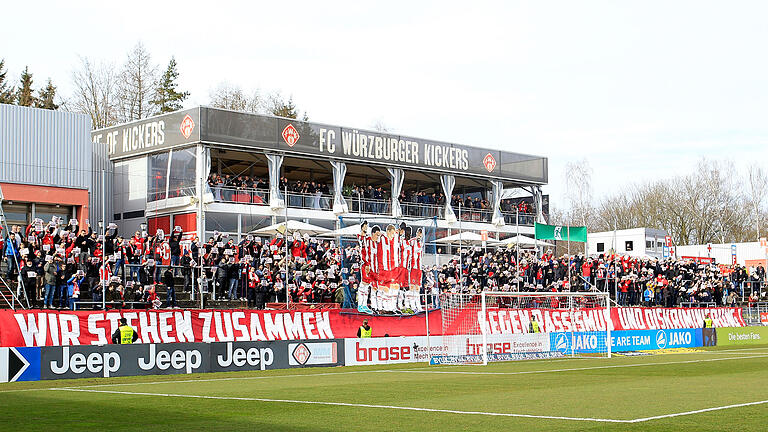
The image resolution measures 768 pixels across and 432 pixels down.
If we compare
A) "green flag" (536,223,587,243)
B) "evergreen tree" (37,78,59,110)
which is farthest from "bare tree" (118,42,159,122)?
"green flag" (536,223,587,243)

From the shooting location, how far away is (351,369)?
27.0 meters

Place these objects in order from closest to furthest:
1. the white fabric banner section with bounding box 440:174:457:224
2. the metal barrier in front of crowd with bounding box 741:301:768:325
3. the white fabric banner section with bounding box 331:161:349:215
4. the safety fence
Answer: the safety fence → the metal barrier in front of crowd with bounding box 741:301:768:325 → the white fabric banner section with bounding box 331:161:349:215 → the white fabric banner section with bounding box 440:174:457:224

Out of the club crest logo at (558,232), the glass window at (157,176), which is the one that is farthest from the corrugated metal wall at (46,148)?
the club crest logo at (558,232)

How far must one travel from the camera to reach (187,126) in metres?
45.3

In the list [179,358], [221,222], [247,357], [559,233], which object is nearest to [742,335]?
[559,233]

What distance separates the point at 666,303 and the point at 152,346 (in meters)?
32.2

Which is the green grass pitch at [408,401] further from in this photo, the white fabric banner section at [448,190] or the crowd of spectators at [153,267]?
the white fabric banner section at [448,190]

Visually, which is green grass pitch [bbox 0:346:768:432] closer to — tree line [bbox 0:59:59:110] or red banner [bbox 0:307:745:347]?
red banner [bbox 0:307:745:347]

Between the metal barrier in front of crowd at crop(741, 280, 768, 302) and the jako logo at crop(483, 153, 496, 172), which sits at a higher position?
the jako logo at crop(483, 153, 496, 172)

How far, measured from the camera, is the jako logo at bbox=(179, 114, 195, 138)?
4506cm

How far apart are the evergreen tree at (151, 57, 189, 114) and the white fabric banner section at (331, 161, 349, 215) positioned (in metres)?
30.7

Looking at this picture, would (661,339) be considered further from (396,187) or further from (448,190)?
(448,190)

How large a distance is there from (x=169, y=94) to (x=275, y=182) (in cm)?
3618

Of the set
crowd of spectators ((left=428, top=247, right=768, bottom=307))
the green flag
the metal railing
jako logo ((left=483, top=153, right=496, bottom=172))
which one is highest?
jako logo ((left=483, top=153, right=496, bottom=172))
